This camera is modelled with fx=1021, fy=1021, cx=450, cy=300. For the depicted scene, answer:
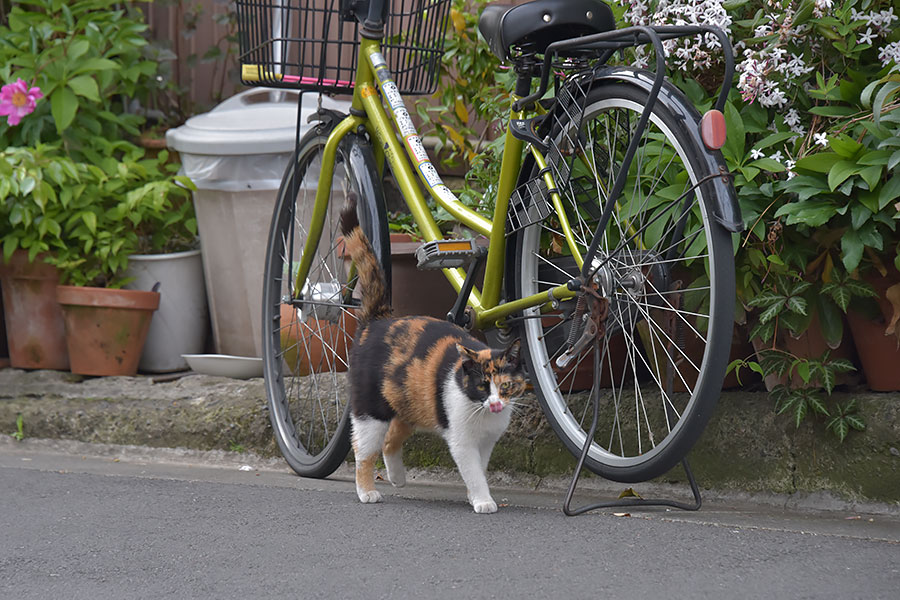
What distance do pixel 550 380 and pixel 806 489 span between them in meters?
0.68

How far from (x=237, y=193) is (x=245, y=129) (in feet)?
0.84

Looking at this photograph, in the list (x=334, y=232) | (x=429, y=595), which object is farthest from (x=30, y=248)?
(x=429, y=595)

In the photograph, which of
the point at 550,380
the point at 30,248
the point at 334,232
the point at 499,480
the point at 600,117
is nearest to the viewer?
the point at 600,117

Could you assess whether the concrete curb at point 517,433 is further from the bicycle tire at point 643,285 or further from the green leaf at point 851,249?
the green leaf at point 851,249

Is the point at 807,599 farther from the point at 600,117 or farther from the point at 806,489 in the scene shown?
the point at 600,117

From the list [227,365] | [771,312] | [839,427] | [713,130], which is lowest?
[227,365]

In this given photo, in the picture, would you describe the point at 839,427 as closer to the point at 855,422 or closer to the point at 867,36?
the point at 855,422

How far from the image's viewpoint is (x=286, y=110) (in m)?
4.20

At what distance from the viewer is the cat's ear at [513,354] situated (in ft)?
7.73

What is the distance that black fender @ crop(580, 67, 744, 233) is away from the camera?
1949mm

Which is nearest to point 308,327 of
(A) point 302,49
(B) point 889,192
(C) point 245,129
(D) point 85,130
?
(A) point 302,49

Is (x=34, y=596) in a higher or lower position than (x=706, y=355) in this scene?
lower

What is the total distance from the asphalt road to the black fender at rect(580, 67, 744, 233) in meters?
0.65

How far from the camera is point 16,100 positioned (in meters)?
4.10
